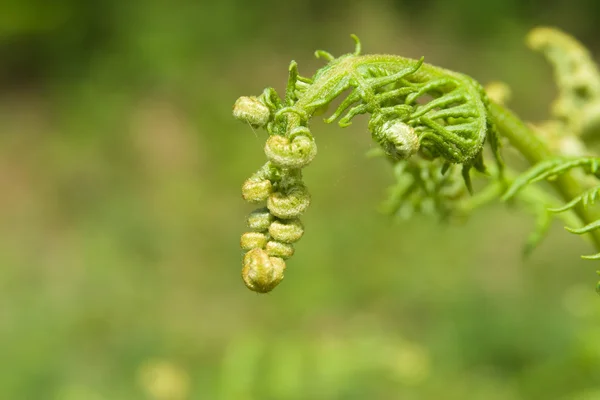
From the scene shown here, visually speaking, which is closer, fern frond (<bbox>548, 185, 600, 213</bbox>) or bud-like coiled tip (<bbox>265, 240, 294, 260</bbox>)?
bud-like coiled tip (<bbox>265, 240, 294, 260</bbox>)

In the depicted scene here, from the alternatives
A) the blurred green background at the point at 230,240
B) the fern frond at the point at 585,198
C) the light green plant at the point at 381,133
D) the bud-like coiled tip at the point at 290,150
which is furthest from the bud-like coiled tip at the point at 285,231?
the blurred green background at the point at 230,240

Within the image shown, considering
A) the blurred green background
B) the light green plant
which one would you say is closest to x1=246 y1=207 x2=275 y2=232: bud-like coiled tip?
the light green plant

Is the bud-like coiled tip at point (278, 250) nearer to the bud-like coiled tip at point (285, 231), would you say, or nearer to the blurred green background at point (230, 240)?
the bud-like coiled tip at point (285, 231)

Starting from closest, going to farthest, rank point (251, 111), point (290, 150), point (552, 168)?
point (290, 150) < point (251, 111) < point (552, 168)

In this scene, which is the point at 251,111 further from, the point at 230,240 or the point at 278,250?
the point at 230,240

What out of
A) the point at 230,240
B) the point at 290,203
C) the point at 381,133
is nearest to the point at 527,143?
the point at 381,133

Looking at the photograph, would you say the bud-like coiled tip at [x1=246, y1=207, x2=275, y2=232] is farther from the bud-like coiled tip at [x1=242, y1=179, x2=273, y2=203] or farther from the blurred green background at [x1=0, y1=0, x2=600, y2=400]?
the blurred green background at [x1=0, y1=0, x2=600, y2=400]
